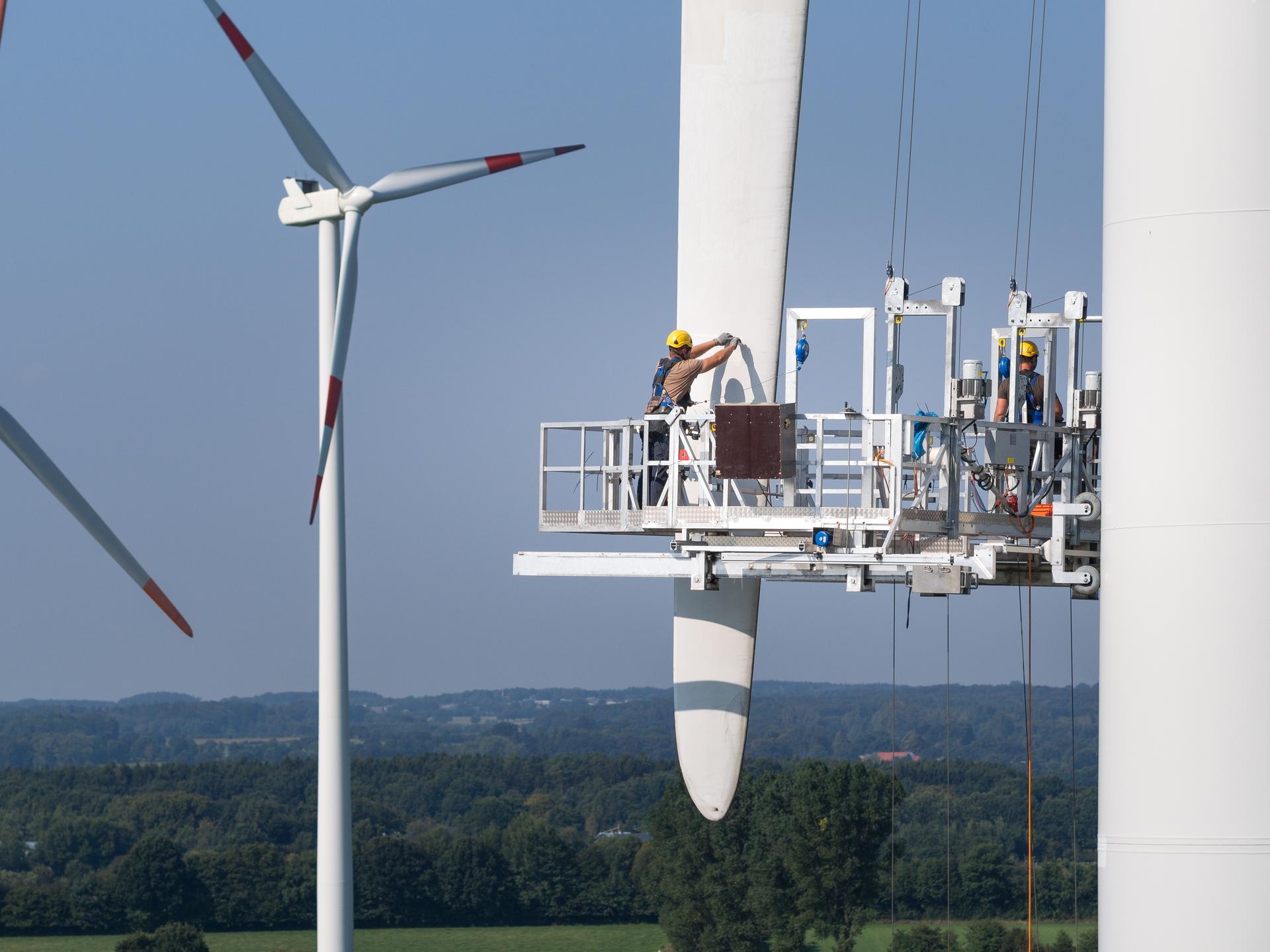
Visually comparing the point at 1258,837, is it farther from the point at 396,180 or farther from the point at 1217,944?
the point at 396,180

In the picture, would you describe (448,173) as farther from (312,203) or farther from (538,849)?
(538,849)

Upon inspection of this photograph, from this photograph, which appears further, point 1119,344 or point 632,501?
point 632,501

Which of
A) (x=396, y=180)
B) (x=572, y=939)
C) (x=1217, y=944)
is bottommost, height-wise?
(x=572, y=939)

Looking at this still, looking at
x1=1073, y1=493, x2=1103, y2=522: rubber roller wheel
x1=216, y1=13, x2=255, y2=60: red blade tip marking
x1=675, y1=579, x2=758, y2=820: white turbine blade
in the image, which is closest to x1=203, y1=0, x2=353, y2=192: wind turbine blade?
x1=216, y1=13, x2=255, y2=60: red blade tip marking

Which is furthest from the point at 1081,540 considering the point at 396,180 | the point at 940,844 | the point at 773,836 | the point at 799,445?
the point at 940,844

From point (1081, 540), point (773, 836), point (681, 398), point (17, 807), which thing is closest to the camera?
point (1081, 540)

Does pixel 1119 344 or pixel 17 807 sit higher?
pixel 1119 344

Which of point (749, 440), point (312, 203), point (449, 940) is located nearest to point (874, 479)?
point (749, 440)

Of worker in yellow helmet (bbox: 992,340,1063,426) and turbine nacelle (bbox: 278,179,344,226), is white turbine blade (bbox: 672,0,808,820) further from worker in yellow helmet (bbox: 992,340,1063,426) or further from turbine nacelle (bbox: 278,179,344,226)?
turbine nacelle (bbox: 278,179,344,226)
